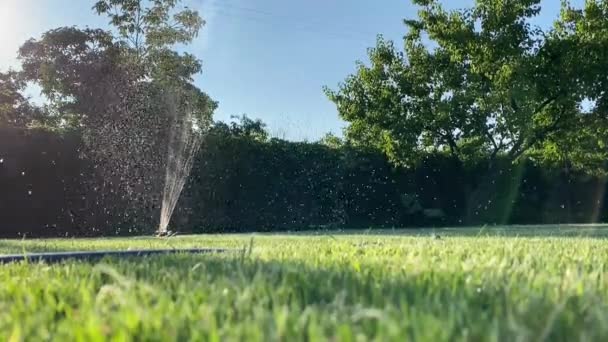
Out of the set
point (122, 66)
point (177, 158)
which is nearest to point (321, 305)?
point (177, 158)

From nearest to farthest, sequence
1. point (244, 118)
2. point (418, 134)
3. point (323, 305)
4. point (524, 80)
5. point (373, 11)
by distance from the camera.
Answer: point (323, 305) < point (524, 80) < point (418, 134) < point (373, 11) < point (244, 118)

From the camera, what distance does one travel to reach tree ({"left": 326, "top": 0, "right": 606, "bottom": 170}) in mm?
12516

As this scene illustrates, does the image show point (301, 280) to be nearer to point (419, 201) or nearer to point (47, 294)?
point (47, 294)

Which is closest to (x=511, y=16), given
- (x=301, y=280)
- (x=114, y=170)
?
(x=114, y=170)

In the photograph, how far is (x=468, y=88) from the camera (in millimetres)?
13062

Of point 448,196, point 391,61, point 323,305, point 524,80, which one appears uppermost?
point 391,61

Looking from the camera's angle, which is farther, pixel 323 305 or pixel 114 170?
pixel 114 170

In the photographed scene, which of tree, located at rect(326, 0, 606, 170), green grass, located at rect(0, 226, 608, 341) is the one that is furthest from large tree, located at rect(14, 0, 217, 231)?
green grass, located at rect(0, 226, 608, 341)

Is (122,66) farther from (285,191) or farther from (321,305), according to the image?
(321,305)

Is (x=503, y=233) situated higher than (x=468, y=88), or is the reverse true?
(x=468, y=88)

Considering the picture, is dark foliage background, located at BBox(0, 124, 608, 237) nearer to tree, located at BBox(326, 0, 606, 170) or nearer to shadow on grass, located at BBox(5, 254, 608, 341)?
tree, located at BBox(326, 0, 606, 170)

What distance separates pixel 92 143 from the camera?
10812mm

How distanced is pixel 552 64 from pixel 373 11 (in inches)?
207

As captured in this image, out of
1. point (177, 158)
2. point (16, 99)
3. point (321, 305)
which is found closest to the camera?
point (321, 305)
